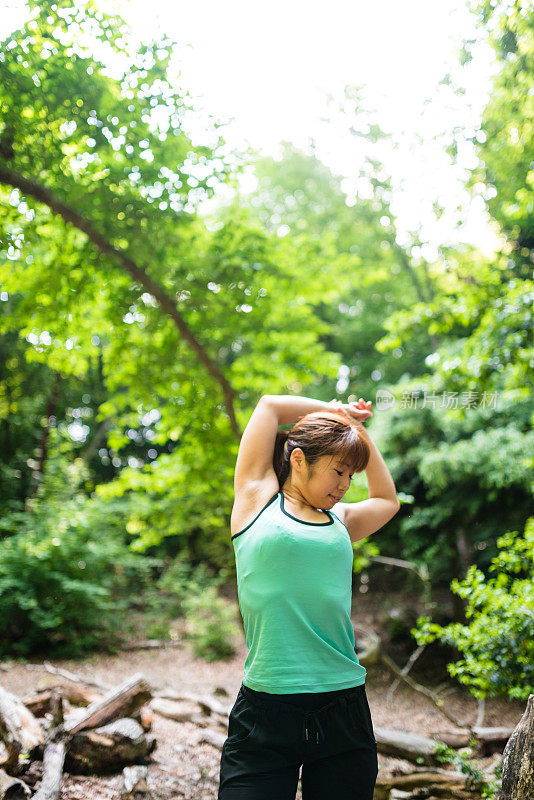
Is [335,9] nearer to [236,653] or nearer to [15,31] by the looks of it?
[15,31]

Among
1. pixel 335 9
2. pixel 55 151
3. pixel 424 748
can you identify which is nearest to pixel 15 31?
pixel 55 151

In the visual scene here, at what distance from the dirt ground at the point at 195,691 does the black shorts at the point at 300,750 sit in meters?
1.56

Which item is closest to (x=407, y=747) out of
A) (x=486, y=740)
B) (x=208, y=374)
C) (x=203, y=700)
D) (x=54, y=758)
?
(x=486, y=740)

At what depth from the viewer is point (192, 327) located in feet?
15.3

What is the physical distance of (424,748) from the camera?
332 cm

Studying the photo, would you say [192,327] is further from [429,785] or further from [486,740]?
[486,740]

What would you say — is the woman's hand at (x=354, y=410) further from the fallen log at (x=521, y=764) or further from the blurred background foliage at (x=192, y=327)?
the blurred background foliage at (x=192, y=327)

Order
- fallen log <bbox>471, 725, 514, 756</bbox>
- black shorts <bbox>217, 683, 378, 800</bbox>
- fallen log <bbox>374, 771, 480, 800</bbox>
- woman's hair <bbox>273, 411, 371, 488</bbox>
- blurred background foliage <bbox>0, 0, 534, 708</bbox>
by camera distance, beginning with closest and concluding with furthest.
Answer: black shorts <bbox>217, 683, 378, 800</bbox> → woman's hair <bbox>273, 411, 371, 488</bbox> → fallen log <bbox>374, 771, 480, 800</bbox> → blurred background foliage <bbox>0, 0, 534, 708</bbox> → fallen log <bbox>471, 725, 514, 756</bbox>

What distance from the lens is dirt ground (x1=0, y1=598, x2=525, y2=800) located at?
2648mm

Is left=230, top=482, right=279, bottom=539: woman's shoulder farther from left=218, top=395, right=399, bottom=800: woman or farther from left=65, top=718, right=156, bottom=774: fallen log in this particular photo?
left=65, top=718, right=156, bottom=774: fallen log

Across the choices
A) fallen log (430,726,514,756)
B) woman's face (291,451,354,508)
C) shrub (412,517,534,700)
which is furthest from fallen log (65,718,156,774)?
fallen log (430,726,514,756)

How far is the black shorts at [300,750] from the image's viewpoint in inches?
46.4

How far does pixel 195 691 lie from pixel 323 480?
5441 millimetres

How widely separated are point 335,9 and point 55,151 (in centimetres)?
323
